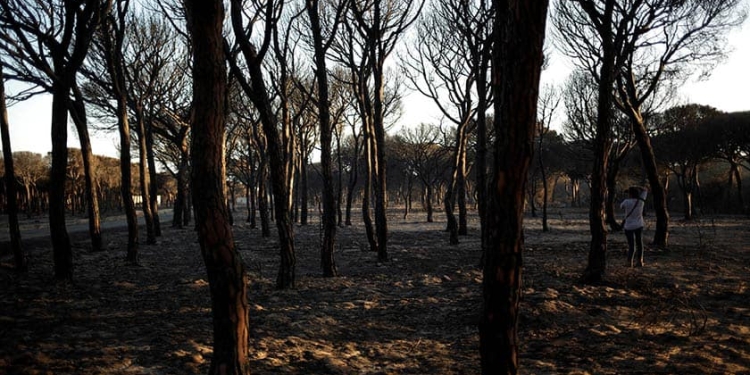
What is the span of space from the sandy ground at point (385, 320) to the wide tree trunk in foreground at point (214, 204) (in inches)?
42.2

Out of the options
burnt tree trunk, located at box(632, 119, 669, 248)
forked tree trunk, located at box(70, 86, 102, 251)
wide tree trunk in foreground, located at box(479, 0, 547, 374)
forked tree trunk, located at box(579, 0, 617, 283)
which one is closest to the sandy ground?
forked tree trunk, located at box(579, 0, 617, 283)

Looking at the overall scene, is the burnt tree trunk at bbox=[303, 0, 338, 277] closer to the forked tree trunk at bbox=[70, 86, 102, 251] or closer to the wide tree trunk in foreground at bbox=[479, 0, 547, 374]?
the forked tree trunk at bbox=[70, 86, 102, 251]

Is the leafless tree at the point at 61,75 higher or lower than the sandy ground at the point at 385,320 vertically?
higher

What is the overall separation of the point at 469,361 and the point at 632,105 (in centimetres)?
1181

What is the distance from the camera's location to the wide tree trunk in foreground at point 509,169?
9.44 ft

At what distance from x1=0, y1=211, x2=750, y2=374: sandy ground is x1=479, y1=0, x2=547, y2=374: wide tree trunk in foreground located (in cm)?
143

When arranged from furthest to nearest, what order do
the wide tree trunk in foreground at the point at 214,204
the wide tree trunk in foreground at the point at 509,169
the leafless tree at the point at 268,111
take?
the leafless tree at the point at 268,111 → the wide tree trunk in foreground at the point at 214,204 → the wide tree trunk in foreground at the point at 509,169

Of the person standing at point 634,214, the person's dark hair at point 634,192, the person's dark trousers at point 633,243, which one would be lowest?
the person's dark trousers at point 633,243

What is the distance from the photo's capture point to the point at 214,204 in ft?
10.7

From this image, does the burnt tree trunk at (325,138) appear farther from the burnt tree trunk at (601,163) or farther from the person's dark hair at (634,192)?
the person's dark hair at (634,192)

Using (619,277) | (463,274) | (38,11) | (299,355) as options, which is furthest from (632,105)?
(38,11)

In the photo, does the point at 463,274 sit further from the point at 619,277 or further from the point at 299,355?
A: the point at 299,355

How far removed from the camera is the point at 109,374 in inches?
150

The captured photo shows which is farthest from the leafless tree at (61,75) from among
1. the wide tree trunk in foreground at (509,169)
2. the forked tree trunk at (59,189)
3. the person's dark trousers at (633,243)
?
the person's dark trousers at (633,243)
